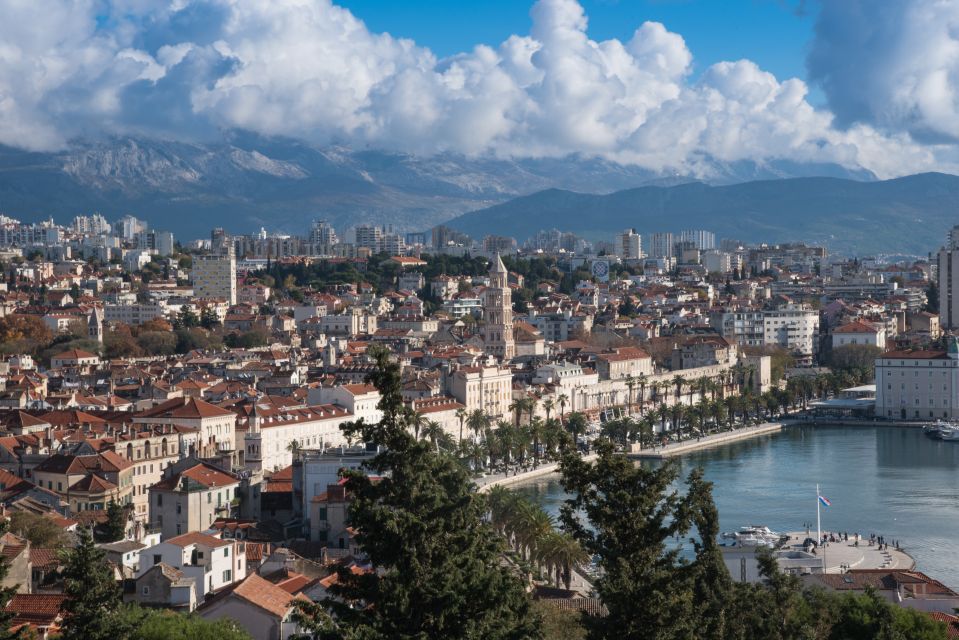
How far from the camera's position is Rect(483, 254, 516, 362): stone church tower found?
162ft

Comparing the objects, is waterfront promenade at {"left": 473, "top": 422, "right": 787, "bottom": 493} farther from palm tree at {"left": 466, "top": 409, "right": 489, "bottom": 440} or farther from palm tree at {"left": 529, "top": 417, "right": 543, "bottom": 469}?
palm tree at {"left": 466, "top": 409, "right": 489, "bottom": 440}

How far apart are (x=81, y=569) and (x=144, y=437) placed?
16.8m

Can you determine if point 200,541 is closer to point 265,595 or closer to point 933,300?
point 265,595

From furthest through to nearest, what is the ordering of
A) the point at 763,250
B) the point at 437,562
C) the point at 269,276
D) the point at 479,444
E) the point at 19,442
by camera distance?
the point at 763,250
the point at 269,276
the point at 479,444
the point at 19,442
the point at 437,562

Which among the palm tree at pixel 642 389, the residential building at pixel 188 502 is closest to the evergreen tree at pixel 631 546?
the residential building at pixel 188 502

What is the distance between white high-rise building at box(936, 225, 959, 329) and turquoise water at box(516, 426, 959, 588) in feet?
88.4

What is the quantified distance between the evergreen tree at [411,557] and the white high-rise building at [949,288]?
203 ft

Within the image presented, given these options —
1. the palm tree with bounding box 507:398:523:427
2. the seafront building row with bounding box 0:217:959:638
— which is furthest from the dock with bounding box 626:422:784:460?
the palm tree with bounding box 507:398:523:427

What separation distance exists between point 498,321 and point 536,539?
30.1 m

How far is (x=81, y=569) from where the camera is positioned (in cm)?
948

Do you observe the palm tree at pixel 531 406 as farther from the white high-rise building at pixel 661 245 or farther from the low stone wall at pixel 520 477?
the white high-rise building at pixel 661 245

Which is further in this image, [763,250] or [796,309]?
[763,250]

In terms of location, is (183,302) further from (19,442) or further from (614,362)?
(19,442)

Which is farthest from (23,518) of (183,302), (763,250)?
(763,250)
